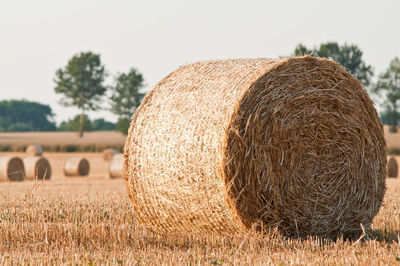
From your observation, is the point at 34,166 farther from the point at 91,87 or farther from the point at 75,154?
the point at 91,87

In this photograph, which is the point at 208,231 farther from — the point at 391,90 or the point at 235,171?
the point at 391,90

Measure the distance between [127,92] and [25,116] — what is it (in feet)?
60.8

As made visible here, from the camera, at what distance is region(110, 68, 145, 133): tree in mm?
60719

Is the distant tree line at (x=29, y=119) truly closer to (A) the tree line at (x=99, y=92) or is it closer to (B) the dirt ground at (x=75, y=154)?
(A) the tree line at (x=99, y=92)

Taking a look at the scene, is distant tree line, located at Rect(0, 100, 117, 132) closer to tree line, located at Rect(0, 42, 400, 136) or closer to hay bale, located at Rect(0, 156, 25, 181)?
tree line, located at Rect(0, 42, 400, 136)

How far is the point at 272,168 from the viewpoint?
6.74 m

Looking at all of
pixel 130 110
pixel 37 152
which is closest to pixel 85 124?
pixel 130 110

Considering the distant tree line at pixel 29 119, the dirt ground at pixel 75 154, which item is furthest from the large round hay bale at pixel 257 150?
the distant tree line at pixel 29 119

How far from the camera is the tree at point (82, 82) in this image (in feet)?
208

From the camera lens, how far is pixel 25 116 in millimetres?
74375

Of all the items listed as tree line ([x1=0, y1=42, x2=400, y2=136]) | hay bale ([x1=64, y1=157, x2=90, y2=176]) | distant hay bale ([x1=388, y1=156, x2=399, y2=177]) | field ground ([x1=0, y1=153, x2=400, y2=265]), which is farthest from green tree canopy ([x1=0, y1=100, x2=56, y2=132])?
field ground ([x1=0, y1=153, x2=400, y2=265])

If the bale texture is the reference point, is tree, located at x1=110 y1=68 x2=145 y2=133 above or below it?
above

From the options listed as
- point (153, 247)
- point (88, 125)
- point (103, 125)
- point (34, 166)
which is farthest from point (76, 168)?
point (103, 125)

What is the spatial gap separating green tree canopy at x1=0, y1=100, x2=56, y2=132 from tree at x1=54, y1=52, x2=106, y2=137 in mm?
10531
